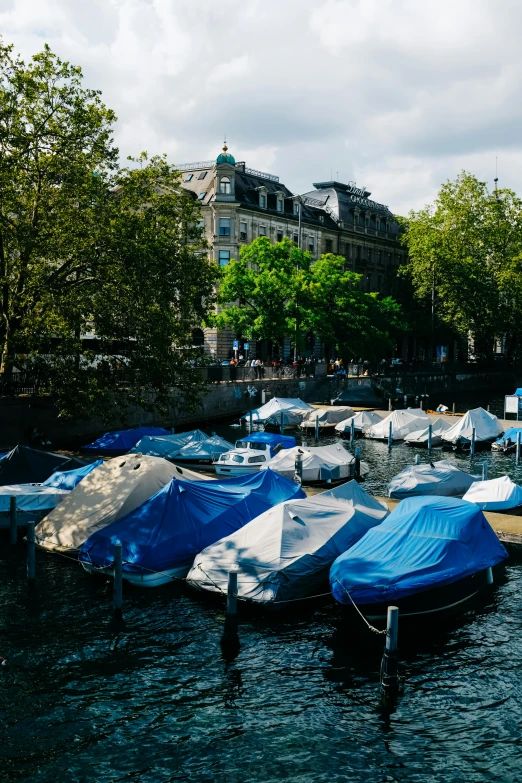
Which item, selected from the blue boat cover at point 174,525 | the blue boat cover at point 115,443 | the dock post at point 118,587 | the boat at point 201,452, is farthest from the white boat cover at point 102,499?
the blue boat cover at point 115,443

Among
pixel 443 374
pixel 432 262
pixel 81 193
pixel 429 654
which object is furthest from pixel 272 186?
pixel 429 654

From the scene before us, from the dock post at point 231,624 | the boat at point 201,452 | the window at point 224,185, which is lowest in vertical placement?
the dock post at point 231,624

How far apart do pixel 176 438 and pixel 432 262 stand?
66.8 metres

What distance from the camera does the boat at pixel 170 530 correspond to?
24.0m

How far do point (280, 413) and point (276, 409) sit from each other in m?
0.51

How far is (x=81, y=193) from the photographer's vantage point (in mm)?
41688

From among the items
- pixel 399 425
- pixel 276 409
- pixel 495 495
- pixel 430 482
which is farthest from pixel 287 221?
pixel 495 495

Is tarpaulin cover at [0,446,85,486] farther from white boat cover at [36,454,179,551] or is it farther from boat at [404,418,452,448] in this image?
boat at [404,418,452,448]

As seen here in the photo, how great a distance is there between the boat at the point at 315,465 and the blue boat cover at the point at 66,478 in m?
10.7

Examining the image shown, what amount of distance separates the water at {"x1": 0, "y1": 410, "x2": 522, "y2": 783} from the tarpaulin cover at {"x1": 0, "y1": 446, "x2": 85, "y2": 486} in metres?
9.58

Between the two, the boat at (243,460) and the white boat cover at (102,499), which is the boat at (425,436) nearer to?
the boat at (243,460)

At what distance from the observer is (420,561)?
2141cm

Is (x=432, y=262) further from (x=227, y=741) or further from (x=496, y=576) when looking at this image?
(x=227, y=741)

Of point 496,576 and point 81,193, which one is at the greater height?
point 81,193
